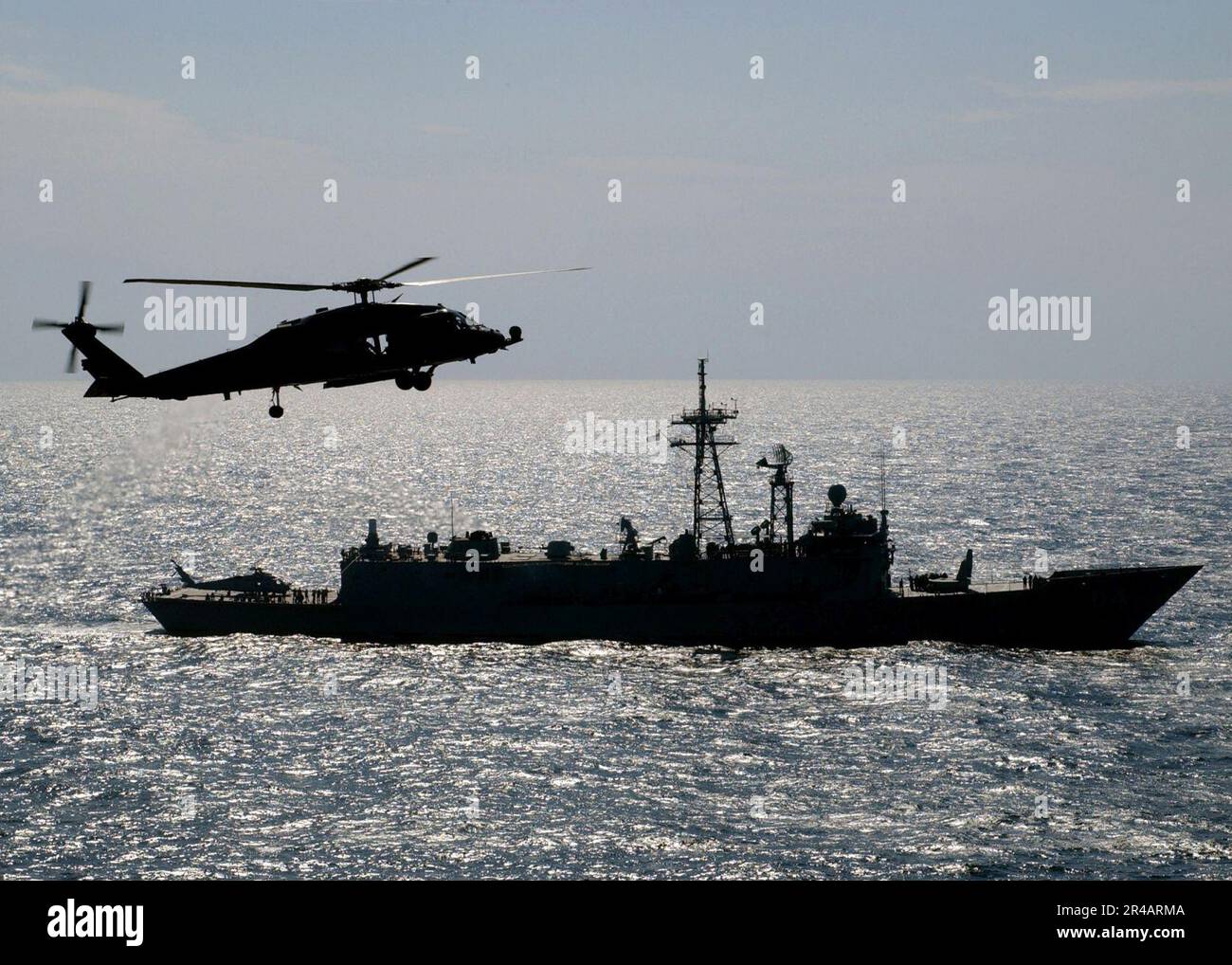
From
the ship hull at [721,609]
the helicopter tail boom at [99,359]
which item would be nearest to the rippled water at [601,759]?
the ship hull at [721,609]

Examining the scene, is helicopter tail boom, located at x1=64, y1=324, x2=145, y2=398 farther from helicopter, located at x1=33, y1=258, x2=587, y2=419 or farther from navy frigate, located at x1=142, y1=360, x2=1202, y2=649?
navy frigate, located at x1=142, y1=360, x2=1202, y2=649

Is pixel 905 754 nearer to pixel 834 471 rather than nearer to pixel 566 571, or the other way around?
pixel 566 571

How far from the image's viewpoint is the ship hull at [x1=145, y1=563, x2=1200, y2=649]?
62.7m

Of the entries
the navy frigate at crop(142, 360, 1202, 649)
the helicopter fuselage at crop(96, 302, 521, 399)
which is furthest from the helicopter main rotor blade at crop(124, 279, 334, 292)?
the navy frigate at crop(142, 360, 1202, 649)

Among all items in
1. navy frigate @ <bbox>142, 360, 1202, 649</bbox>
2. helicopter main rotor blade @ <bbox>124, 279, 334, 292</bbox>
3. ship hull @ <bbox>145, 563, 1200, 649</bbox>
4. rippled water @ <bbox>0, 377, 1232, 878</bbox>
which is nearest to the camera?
helicopter main rotor blade @ <bbox>124, 279, 334, 292</bbox>

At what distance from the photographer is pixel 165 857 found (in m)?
36.2

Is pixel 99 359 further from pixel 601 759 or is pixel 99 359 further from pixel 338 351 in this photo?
pixel 601 759

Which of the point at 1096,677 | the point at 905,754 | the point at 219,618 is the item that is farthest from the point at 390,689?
the point at 1096,677

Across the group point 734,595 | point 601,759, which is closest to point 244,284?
point 601,759

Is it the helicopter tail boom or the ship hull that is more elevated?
the helicopter tail boom
